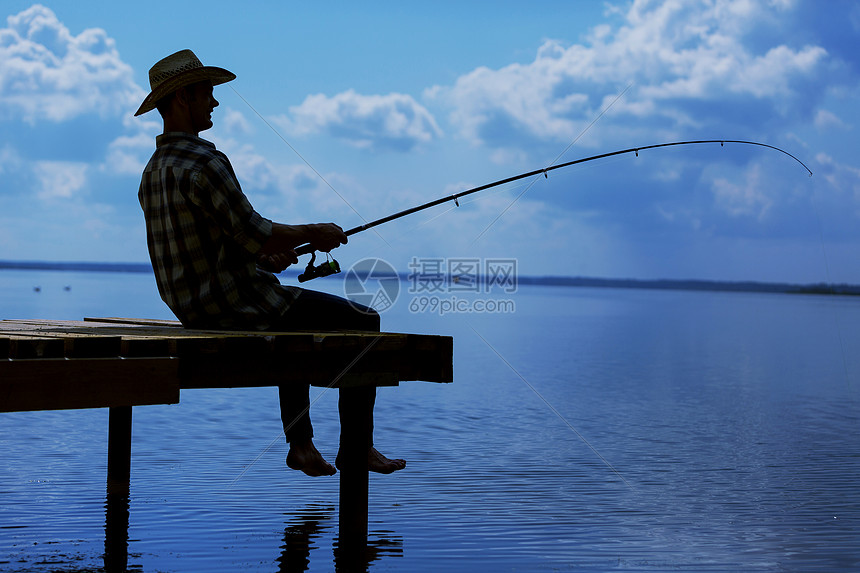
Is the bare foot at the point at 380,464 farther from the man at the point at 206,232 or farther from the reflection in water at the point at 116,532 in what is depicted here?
the reflection in water at the point at 116,532

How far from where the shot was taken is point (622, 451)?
24.1 feet

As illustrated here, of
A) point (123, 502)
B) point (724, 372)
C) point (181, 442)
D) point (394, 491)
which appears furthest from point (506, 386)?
point (123, 502)

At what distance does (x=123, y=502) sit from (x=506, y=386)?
729 centimetres

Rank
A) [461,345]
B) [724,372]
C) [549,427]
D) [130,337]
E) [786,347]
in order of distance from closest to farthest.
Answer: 1. [130,337]
2. [549,427]
3. [724,372]
4. [461,345]
5. [786,347]

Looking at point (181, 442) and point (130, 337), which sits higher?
point (130, 337)

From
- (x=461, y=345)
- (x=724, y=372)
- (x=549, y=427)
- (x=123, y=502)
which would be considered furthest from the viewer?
(x=461, y=345)

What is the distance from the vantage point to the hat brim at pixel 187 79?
425cm

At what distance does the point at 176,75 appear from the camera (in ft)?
13.9

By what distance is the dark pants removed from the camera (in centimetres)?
441

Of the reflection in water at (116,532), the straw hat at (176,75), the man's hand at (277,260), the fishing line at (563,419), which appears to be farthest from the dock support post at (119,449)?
the fishing line at (563,419)

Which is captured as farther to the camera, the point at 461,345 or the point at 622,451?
the point at 461,345

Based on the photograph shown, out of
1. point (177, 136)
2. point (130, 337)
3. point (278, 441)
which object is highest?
point (177, 136)

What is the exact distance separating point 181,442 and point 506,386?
17.8 ft

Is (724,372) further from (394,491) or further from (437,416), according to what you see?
(394,491)
